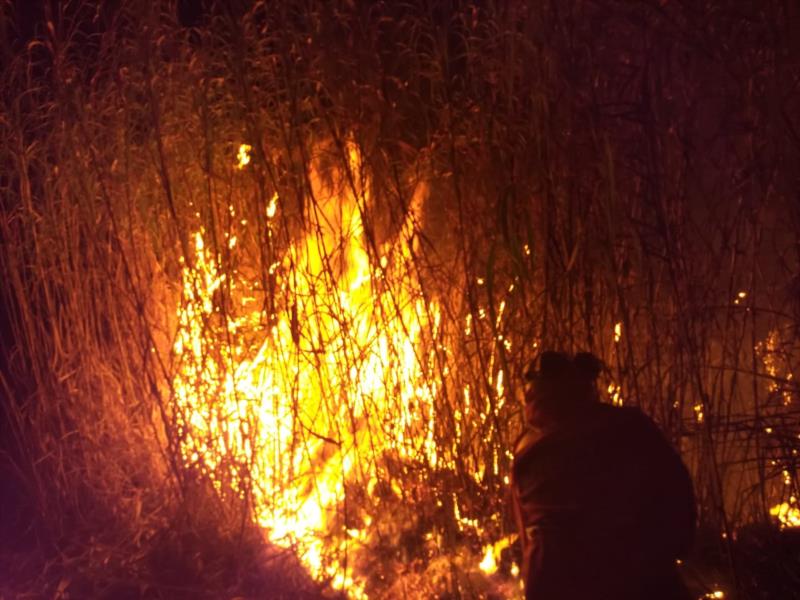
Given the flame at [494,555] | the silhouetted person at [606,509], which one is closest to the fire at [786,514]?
the flame at [494,555]

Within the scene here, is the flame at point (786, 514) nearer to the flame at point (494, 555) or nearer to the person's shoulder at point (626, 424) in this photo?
the flame at point (494, 555)

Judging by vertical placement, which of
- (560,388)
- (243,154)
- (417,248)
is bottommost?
(560,388)

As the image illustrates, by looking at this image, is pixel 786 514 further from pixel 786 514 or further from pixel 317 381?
pixel 317 381

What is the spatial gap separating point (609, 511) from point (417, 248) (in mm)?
1454

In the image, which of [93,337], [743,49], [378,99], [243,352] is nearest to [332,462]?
[243,352]

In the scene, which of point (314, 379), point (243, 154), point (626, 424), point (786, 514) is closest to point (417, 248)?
point (314, 379)

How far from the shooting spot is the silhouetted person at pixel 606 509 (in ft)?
8.21

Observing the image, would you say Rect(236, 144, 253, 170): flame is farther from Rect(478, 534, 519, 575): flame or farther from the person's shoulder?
the person's shoulder

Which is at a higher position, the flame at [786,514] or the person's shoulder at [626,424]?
the person's shoulder at [626,424]

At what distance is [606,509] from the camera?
2.50 meters

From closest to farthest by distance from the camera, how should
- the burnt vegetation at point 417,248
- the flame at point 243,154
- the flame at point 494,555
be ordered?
the burnt vegetation at point 417,248
the flame at point 494,555
the flame at point 243,154

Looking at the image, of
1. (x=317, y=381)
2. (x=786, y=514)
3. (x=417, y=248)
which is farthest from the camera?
(x=317, y=381)

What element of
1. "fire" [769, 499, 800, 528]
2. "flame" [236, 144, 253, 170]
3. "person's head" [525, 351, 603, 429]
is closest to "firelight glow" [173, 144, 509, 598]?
"flame" [236, 144, 253, 170]

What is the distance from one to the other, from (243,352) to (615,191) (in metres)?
1.57
